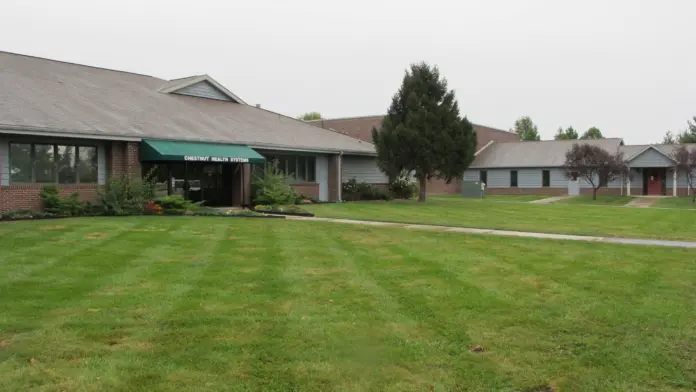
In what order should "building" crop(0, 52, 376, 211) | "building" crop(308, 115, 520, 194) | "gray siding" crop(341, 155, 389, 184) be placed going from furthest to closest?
"building" crop(308, 115, 520, 194) → "gray siding" crop(341, 155, 389, 184) → "building" crop(0, 52, 376, 211)

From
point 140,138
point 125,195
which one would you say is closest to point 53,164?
point 125,195

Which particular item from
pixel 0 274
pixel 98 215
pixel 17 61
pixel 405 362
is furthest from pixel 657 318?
pixel 17 61

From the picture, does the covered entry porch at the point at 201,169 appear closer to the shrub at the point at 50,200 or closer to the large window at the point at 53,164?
the large window at the point at 53,164

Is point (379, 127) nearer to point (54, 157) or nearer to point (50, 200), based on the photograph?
point (54, 157)

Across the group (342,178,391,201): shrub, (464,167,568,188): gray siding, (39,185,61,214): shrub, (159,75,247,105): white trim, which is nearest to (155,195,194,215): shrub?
(39,185,61,214): shrub

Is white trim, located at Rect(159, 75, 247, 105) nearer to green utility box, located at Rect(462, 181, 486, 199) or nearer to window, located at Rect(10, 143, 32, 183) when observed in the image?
window, located at Rect(10, 143, 32, 183)

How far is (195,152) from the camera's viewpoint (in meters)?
23.1

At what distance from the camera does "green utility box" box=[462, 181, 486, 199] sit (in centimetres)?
5022

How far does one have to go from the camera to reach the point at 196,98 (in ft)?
103

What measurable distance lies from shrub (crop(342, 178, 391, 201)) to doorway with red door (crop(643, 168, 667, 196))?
2902 centimetres

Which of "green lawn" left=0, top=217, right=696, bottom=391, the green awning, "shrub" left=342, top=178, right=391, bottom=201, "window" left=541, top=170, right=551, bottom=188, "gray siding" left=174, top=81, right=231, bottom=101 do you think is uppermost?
"gray siding" left=174, top=81, right=231, bottom=101

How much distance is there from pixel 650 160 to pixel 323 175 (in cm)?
3166

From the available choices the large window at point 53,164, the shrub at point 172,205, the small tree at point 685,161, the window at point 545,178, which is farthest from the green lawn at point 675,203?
the large window at point 53,164

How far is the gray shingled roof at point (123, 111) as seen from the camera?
68.3ft
